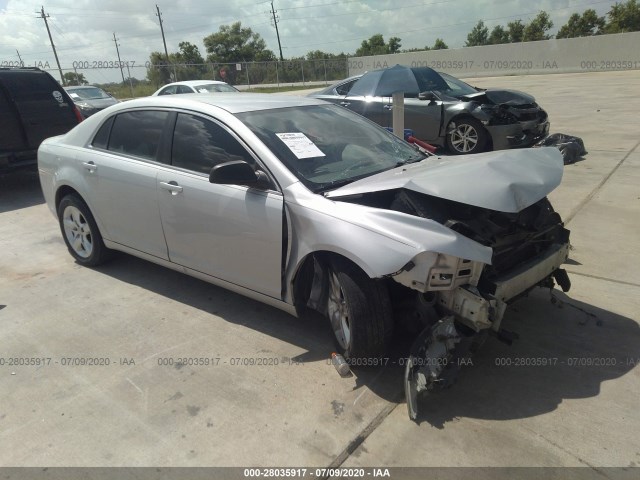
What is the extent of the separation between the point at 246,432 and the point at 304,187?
145 centimetres

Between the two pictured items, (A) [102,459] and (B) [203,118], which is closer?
(A) [102,459]

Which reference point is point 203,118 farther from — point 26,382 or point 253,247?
point 26,382

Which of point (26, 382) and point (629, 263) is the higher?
point (26, 382)

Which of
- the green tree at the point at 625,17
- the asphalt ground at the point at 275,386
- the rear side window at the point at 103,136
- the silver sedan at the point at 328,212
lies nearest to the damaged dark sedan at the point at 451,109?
the asphalt ground at the point at 275,386

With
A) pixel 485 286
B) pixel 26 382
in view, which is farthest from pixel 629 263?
pixel 26 382

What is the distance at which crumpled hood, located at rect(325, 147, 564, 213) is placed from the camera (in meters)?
2.73

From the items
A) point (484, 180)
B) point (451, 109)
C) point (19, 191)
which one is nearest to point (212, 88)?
point (19, 191)

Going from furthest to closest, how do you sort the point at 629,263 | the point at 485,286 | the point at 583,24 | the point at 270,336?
the point at 583,24 → the point at 629,263 → the point at 270,336 → the point at 485,286

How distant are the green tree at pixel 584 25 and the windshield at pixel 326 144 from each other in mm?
58567

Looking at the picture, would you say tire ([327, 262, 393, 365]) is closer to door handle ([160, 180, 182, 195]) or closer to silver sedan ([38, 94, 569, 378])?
silver sedan ([38, 94, 569, 378])

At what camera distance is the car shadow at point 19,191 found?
7.65m

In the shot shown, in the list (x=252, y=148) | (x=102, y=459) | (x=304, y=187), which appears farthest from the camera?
(x=252, y=148)

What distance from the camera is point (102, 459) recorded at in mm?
2480

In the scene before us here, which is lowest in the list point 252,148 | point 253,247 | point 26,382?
point 26,382
